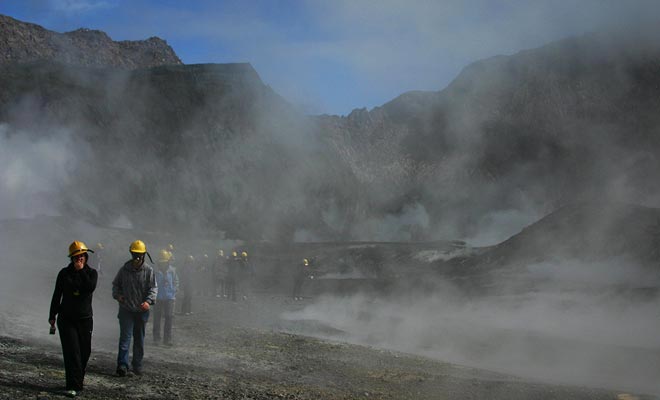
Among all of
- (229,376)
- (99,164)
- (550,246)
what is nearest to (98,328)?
(229,376)

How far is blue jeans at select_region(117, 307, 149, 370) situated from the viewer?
6125 millimetres

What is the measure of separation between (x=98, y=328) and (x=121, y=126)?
37.0 metres

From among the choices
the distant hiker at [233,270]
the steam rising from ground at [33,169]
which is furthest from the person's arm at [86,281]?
the steam rising from ground at [33,169]

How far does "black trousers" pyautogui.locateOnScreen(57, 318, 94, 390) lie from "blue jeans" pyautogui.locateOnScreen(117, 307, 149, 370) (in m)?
0.70

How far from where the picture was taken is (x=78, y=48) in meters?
70.1

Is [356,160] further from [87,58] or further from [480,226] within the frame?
[87,58]

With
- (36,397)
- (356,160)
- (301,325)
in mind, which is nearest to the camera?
Answer: (36,397)

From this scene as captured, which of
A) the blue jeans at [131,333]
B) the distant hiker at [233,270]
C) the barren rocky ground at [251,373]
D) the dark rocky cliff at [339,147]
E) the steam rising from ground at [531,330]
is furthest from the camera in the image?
the dark rocky cliff at [339,147]

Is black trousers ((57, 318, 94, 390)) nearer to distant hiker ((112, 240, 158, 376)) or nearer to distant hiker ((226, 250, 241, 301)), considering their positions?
distant hiker ((112, 240, 158, 376))

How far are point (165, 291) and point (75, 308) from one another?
355cm

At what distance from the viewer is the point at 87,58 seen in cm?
6981

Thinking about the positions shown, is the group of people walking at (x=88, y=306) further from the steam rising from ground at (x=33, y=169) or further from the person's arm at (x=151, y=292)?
the steam rising from ground at (x=33, y=169)

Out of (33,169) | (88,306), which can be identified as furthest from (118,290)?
(33,169)

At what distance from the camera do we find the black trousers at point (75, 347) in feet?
17.1
